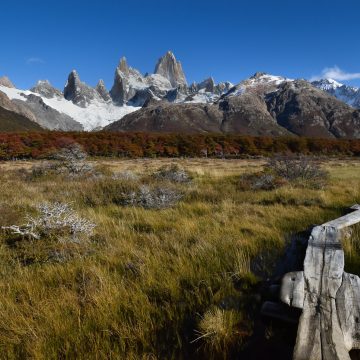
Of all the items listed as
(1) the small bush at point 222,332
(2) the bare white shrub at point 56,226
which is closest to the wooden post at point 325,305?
(1) the small bush at point 222,332

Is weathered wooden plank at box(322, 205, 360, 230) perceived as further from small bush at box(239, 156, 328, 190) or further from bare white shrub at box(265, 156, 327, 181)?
bare white shrub at box(265, 156, 327, 181)

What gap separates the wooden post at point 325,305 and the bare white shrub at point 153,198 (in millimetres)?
5533

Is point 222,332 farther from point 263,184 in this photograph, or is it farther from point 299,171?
point 299,171

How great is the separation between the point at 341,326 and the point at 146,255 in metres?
2.38

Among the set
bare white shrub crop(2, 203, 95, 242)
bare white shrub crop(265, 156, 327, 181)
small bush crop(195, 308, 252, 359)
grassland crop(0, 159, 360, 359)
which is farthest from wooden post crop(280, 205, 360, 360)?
bare white shrub crop(265, 156, 327, 181)

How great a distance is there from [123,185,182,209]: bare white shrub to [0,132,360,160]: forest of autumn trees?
117 ft

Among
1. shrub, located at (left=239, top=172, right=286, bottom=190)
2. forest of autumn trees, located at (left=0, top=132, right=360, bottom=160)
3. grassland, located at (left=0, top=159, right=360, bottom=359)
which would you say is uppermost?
forest of autumn trees, located at (left=0, top=132, right=360, bottom=160)

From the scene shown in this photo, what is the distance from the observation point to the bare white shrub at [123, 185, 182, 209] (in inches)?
306

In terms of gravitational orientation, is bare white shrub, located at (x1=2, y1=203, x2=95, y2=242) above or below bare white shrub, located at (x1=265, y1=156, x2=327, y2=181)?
below

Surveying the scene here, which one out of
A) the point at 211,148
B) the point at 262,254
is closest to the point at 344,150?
the point at 211,148

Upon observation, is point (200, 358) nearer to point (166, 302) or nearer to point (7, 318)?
point (166, 302)

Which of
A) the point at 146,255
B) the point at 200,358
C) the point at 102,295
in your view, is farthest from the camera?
the point at 146,255

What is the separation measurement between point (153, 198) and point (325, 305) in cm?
644

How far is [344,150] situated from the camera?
5088cm
